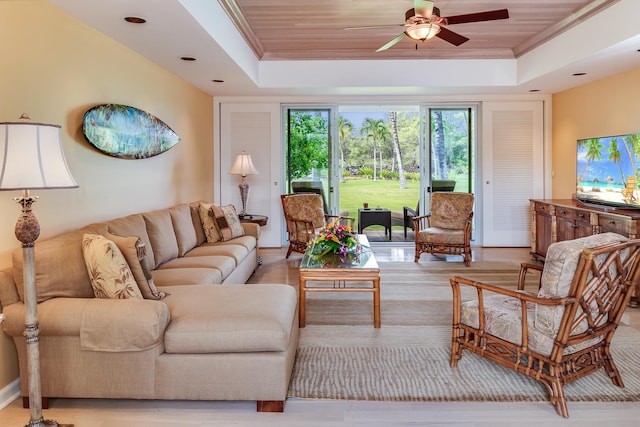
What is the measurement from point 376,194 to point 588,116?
6.56 meters

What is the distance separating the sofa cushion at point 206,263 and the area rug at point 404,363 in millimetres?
826

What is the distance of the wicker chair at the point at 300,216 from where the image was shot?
6.32 metres

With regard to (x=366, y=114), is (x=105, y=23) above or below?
below

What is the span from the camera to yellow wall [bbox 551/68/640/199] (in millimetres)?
5215

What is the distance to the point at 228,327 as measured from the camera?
2420mm

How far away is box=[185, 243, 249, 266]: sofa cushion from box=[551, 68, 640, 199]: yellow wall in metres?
4.54

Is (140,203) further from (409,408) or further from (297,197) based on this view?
(409,408)

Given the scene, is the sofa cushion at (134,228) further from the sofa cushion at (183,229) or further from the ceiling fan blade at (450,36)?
the ceiling fan blade at (450,36)

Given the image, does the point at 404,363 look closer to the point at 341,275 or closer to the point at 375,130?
the point at 341,275

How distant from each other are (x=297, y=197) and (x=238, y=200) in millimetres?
1303

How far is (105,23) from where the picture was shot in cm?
353

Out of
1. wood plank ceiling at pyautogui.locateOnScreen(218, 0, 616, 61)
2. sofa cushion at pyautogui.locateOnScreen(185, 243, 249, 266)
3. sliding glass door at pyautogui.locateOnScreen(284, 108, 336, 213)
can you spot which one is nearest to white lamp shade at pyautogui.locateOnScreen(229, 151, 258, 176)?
sliding glass door at pyautogui.locateOnScreen(284, 108, 336, 213)

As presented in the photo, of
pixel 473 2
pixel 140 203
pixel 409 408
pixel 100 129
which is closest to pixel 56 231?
pixel 100 129

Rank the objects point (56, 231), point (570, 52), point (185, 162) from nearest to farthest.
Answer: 1. point (56, 231)
2. point (570, 52)
3. point (185, 162)
